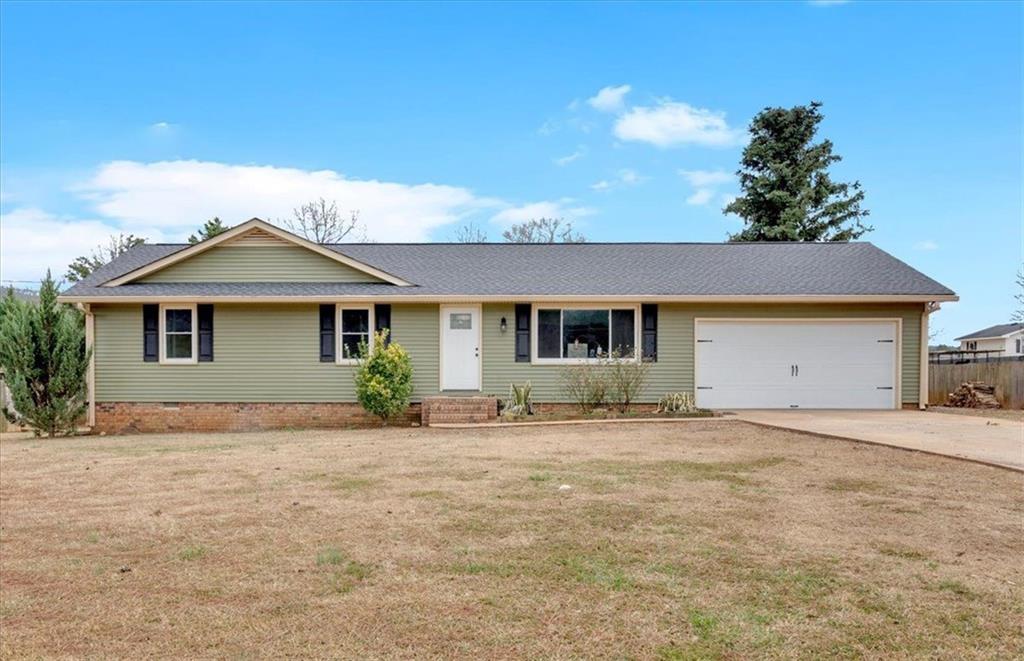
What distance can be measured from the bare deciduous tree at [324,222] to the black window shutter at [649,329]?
985 inches

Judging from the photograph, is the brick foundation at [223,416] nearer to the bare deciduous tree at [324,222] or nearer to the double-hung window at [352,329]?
the double-hung window at [352,329]

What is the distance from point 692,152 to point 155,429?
65.6 feet

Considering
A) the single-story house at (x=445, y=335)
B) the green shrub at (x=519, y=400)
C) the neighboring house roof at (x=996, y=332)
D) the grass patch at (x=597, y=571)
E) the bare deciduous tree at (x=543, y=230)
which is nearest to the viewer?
the grass patch at (x=597, y=571)

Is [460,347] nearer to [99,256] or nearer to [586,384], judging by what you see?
[586,384]

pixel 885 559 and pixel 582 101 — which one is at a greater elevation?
pixel 582 101

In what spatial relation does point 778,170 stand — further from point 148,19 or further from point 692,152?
point 148,19

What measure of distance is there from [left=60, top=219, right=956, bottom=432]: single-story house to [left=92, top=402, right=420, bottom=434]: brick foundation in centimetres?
3

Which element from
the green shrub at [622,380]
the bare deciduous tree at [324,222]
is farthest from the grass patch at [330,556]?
the bare deciduous tree at [324,222]

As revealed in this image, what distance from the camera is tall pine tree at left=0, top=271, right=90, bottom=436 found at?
1312 centimetres

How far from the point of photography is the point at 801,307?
1488cm

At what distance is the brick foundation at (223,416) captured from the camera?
14.5 meters

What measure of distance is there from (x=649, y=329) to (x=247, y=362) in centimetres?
874

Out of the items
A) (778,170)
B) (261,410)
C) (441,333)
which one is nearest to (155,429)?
(261,410)

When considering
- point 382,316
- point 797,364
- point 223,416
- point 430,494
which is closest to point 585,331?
point 382,316
